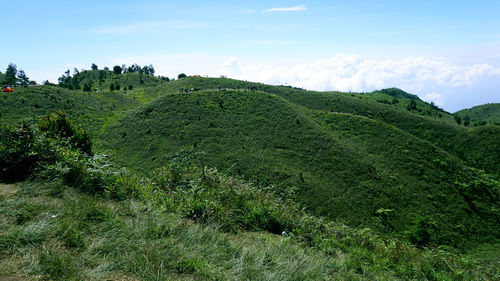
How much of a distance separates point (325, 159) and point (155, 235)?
86.4ft

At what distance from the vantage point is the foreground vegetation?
4.10m

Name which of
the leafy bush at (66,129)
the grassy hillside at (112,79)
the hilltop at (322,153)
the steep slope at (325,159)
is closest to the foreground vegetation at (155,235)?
the hilltop at (322,153)

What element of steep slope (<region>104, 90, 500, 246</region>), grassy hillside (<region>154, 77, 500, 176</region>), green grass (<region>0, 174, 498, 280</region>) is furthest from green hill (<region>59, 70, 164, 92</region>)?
green grass (<region>0, 174, 498, 280</region>)

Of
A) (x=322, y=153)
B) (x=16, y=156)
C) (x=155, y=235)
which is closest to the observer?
(x=155, y=235)

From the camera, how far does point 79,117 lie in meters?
41.4

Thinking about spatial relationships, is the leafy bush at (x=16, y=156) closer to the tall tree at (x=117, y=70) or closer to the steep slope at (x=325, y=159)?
the steep slope at (x=325, y=159)

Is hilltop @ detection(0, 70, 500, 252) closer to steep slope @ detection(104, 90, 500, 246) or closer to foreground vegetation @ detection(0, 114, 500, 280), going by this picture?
steep slope @ detection(104, 90, 500, 246)

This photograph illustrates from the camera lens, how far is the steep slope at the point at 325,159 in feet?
76.8

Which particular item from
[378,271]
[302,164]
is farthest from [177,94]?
[378,271]

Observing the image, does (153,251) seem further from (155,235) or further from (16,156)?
(16,156)

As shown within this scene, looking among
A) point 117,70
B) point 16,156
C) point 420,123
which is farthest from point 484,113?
point 117,70

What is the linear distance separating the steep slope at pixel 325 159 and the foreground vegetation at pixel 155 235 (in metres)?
12.8

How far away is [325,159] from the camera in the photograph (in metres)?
29.3

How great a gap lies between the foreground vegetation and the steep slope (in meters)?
12.8
